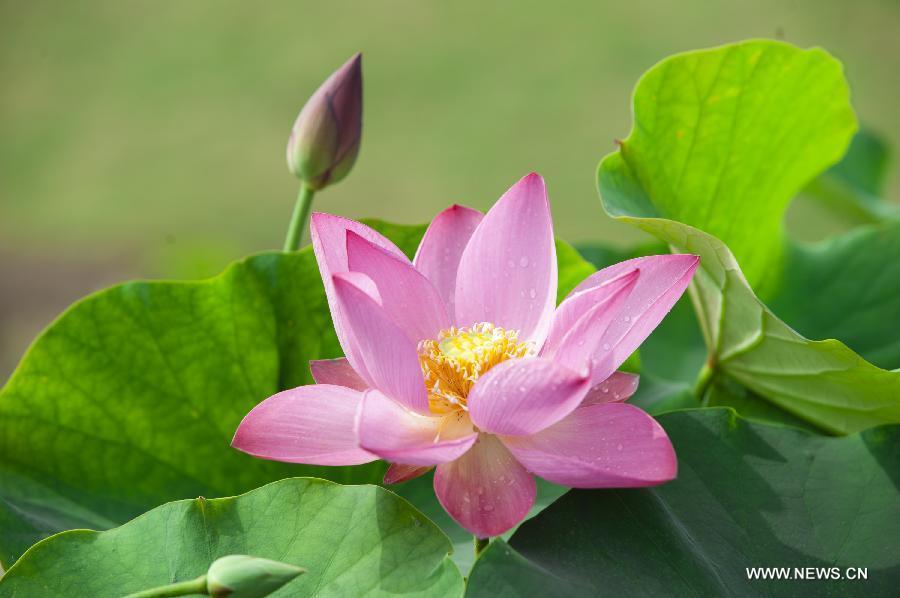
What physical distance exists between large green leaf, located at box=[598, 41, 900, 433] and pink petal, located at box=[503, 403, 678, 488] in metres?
0.15

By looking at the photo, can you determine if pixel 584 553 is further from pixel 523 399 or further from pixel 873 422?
pixel 873 422

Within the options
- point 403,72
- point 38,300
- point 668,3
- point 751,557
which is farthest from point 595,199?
point 751,557

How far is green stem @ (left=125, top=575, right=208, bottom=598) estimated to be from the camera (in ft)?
1.41

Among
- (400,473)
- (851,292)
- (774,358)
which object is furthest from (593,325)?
(851,292)

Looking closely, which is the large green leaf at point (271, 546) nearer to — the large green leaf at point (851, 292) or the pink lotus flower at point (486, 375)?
the pink lotus flower at point (486, 375)

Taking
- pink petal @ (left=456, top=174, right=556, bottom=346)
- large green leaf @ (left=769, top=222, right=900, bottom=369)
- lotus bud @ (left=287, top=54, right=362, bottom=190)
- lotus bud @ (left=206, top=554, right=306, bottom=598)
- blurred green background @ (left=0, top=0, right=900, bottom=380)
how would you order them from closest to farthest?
1. lotus bud @ (left=206, top=554, right=306, bottom=598)
2. pink petal @ (left=456, top=174, right=556, bottom=346)
3. lotus bud @ (left=287, top=54, right=362, bottom=190)
4. large green leaf @ (left=769, top=222, right=900, bottom=369)
5. blurred green background @ (left=0, top=0, right=900, bottom=380)

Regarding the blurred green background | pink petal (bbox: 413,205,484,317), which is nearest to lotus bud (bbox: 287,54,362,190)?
pink petal (bbox: 413,205,484,317)

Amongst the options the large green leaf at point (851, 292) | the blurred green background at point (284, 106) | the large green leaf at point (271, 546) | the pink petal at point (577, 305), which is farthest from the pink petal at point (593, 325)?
the blurred green background at point (284, 106)

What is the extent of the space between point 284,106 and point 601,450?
3.87 m

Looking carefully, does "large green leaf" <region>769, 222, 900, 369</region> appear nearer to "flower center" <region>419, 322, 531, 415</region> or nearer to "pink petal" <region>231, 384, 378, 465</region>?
"flower center" <region>419, 322, 531, 415</region>

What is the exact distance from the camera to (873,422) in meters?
0.62

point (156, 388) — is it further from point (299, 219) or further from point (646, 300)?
point (646, 300)

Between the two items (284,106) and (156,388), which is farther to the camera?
(284,106)

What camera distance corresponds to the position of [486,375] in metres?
0.45
